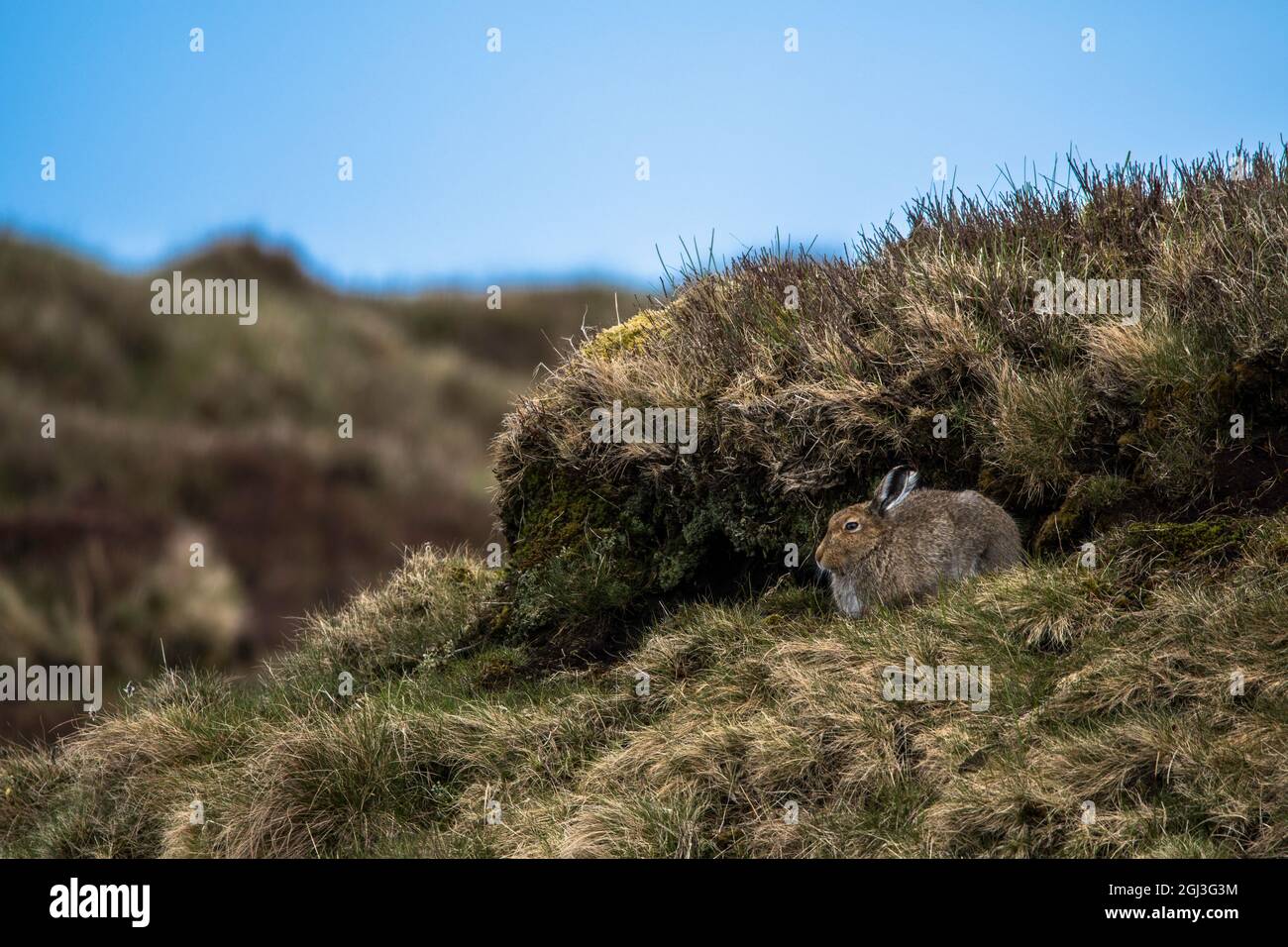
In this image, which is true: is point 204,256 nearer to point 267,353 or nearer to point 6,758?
point 267,353

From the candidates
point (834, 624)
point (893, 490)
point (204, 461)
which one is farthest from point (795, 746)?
point (204, 461)

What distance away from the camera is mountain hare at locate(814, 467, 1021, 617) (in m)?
7.76

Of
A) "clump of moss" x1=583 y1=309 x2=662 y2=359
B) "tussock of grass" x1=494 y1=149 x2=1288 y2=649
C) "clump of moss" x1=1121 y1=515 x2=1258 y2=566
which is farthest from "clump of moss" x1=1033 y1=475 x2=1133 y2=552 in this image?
"clump of moss" x1=583 y1=309 x2=662 y2=359

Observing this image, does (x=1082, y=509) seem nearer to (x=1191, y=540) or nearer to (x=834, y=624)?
(x=1191, y=540)

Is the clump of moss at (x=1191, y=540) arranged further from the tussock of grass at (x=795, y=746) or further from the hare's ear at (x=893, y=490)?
the hare's ear at (x=893, y=490)

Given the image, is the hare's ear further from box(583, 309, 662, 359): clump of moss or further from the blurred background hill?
the blurred background hill

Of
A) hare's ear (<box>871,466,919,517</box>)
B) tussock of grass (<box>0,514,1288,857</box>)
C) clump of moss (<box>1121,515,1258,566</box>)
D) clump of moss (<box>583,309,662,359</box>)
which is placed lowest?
tussock of grass (<box>0,514,1288,857</box>)

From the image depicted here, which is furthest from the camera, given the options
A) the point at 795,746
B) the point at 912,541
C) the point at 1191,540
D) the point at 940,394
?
the point at 940,394

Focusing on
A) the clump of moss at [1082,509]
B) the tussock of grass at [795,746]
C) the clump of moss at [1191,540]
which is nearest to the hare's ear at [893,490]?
the tussock of grass at [795,746]

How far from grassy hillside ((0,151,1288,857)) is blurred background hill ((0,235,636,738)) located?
1003cm

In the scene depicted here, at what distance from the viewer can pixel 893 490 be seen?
7836 millimetres

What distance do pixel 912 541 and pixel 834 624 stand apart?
77 centimetres

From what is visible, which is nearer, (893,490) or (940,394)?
(893,490)

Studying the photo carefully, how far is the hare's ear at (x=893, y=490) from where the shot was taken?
7.65 m
